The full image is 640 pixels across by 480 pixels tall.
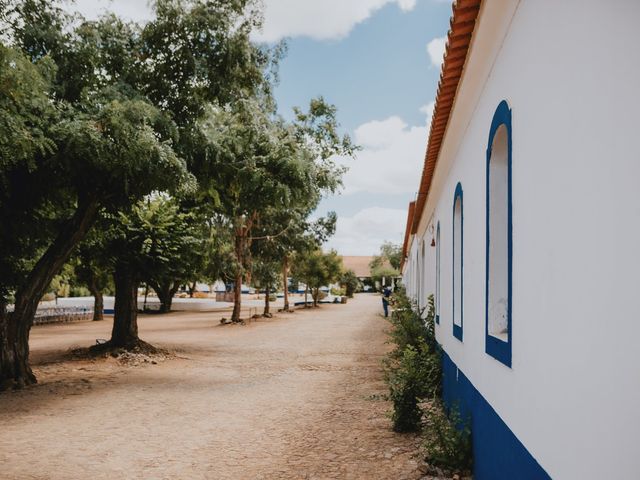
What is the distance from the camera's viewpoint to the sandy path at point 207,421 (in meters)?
5.84

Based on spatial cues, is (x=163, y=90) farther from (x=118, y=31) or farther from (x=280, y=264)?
(x=280, y=264)

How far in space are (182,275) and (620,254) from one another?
50.0ft

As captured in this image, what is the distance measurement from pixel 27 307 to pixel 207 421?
16.5 feet

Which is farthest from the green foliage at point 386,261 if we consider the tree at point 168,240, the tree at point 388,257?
the tree at point 168,240

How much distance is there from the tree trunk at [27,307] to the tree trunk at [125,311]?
3.47 metres

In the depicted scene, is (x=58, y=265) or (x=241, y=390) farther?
(x=58, y=265)

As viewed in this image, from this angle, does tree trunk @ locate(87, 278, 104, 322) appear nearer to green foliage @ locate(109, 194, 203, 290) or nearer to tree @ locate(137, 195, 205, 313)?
tree @ locate(137, 195, 205, 313)

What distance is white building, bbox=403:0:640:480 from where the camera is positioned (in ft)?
6.24

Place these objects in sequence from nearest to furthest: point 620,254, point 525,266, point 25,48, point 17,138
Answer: point 620,254 → point 525,266 → point 17,138 → point 25,48

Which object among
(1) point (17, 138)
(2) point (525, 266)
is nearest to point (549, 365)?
(2) point (525, 266)

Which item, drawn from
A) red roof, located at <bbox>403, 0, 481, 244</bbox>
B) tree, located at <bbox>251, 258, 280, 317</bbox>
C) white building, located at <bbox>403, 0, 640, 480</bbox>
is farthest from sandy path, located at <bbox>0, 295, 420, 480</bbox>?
tree, located at <bbox>251, 258, 280, 317</bbox>

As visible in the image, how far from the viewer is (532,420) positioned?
2.99 meters

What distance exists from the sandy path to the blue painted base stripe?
36.4 inches

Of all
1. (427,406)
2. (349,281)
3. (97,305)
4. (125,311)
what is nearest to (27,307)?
(125,311)
